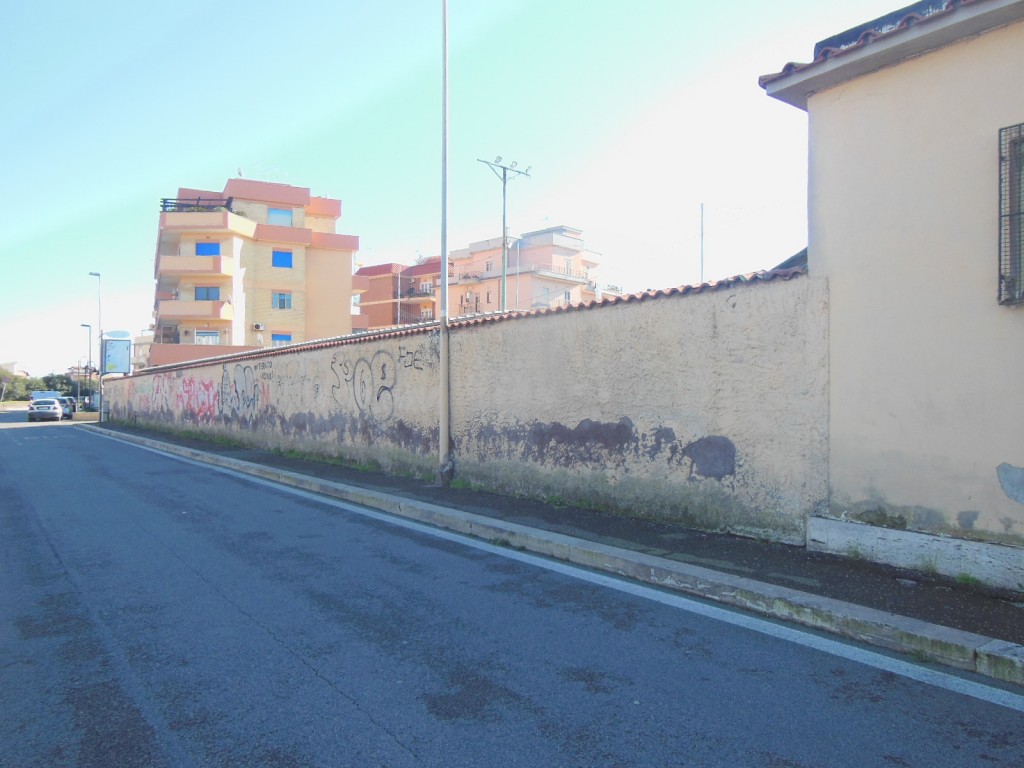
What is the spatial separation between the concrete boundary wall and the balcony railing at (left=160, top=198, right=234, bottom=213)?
35.3 metres

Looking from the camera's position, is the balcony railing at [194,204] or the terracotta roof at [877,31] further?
the balcony railing at [194,204]

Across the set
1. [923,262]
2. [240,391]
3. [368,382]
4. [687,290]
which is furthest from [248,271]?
[923,262]

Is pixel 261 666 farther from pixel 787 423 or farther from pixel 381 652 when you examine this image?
pixel 787 423

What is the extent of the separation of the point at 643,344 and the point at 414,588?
12.1ft

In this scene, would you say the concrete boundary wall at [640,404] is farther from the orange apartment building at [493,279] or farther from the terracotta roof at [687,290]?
the orange apartment building at [493,279]

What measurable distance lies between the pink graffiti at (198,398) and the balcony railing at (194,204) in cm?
2151

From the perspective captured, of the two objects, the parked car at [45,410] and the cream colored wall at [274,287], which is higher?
the cream colored wall at [274,287]

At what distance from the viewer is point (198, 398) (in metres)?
23.0

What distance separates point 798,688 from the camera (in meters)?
3.75

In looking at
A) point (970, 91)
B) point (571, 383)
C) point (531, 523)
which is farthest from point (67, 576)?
point (970, 91)

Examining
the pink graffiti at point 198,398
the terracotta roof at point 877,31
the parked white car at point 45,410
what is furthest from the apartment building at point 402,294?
the terracotta roof at point 877,31

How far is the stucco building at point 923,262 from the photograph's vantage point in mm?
5012

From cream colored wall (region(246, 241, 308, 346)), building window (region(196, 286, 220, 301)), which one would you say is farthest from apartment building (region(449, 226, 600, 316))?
building window (region(196, 286, 220, 301))

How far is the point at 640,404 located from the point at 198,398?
19.4 meters
